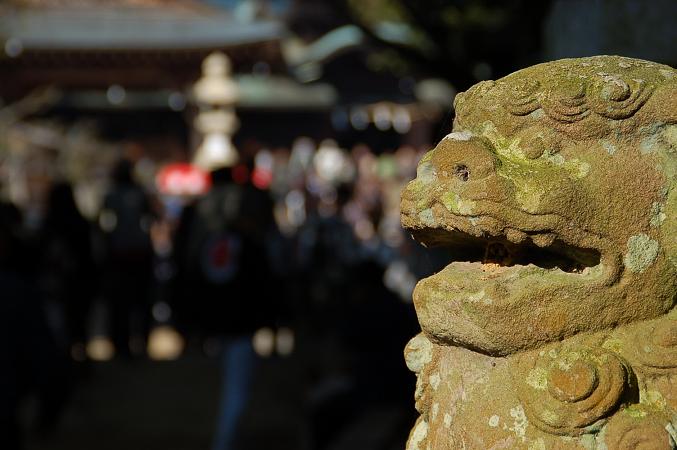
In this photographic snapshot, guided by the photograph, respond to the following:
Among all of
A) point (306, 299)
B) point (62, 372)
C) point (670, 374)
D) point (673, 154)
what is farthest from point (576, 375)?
point (306, 299)

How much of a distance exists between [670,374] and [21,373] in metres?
2.31

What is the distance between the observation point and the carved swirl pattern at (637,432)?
5.21 feet

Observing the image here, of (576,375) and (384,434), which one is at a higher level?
(576,375)

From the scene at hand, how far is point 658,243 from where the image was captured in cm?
165

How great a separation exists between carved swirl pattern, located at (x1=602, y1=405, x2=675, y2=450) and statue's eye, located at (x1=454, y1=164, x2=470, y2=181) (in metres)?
0.45

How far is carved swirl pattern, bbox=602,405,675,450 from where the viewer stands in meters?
1.59

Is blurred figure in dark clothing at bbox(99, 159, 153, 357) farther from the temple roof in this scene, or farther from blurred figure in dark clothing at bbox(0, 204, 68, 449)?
the temple roof

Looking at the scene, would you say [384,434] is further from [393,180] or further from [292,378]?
[393,180]

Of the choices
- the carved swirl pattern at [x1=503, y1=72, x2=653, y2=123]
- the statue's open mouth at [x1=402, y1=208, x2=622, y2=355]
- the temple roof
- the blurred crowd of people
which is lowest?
the blurred crowd of people

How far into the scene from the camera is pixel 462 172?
1.68 meters

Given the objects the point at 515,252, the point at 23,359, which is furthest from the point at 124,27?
the point at 515,252

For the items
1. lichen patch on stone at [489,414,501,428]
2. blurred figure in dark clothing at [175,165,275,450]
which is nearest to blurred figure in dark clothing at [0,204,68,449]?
blurred figure in dark clothing at [175,165,275,450]

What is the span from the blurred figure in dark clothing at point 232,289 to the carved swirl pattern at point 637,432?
3268 mm

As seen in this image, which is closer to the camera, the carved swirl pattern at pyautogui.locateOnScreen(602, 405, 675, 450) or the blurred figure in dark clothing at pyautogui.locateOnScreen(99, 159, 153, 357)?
the carved swirl pattern at pyautogui.locateOnScreen(602, 405, 675, 450)
